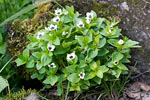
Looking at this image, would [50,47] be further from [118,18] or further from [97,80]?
[118,18]

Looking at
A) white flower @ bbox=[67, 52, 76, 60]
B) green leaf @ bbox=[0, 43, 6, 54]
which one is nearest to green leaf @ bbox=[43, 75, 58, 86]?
white flower @ bbox=[67, 52, 76, 60]

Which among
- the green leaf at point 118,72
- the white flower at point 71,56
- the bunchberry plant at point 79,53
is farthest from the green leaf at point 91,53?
the green leaf at point 118,72

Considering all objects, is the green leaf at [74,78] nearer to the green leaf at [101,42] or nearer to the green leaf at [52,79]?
the green leaf at [52,79]

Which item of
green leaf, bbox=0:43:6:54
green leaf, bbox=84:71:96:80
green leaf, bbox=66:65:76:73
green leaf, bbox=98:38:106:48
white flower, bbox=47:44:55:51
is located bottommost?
green leaf, bbox=84:71:96:80

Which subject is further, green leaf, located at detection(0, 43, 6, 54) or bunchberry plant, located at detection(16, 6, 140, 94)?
green leaf, located at detection(0, 43, 6, 54)

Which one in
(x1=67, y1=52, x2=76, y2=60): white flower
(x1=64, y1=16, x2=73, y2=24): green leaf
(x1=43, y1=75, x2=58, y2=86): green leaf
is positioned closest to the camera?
(x1=67, y1=52, x2=76, y2=60): white flower

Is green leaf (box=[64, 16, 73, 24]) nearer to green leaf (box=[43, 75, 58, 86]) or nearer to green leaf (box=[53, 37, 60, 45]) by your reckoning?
green leaf (box=[53, 37, 60, 45])
